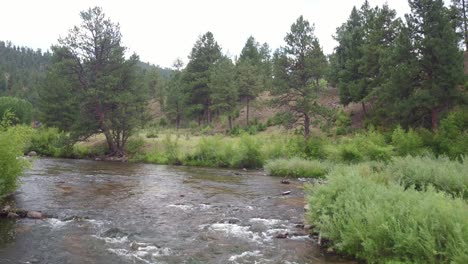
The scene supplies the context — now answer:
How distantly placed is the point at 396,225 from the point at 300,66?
3098 cm

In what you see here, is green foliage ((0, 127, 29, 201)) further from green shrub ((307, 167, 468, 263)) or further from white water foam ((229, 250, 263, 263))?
green shrub ((307, 167, 468, 263))

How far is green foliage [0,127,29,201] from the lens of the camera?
45.8 feet

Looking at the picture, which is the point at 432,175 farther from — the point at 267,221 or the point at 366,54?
the point at 366,54

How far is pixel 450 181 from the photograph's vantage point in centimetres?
1207

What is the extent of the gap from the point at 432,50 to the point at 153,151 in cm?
2770

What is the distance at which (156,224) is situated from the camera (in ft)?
43.6

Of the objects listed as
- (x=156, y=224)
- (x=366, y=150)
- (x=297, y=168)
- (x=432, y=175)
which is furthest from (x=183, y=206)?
(x=366, y=150)

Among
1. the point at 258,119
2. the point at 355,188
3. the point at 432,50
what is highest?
the point at 432,50

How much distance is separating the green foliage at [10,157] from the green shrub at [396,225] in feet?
37.2

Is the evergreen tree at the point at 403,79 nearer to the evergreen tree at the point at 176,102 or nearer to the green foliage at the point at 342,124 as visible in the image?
the green foliage at the point at 342,124

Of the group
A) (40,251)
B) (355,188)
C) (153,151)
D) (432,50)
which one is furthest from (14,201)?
(432,50)

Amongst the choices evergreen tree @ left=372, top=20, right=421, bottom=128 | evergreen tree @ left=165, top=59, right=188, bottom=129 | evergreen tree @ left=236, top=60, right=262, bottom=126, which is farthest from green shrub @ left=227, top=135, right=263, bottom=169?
evergreen tree @ left=165, top=59, right=188, bottom=129

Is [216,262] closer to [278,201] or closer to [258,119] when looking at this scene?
[278,201]

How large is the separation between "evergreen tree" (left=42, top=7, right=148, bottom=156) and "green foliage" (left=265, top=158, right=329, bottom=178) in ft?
58.8
